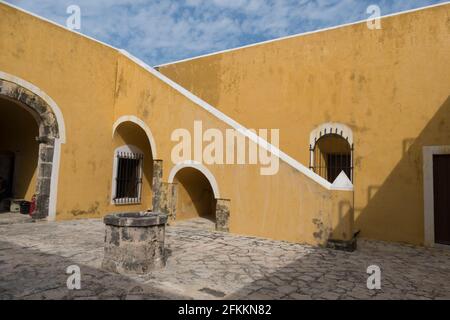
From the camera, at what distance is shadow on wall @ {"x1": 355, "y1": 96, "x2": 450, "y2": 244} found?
7568mm

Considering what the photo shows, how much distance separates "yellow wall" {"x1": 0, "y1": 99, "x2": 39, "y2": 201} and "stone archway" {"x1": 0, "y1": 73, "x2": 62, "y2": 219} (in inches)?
78.6

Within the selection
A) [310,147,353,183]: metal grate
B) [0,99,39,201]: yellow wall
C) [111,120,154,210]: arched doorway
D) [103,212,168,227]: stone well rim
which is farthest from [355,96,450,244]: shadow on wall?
[0,99,39,201]: yellow wall

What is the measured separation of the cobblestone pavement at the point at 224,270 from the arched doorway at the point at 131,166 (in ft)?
11.9

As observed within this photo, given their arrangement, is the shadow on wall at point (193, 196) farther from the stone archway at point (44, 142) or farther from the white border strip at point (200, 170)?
the stone archway at point (44, 142)

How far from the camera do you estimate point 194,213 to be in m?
10.5

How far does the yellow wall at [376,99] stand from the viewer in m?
7.70

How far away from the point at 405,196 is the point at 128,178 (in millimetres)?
8668

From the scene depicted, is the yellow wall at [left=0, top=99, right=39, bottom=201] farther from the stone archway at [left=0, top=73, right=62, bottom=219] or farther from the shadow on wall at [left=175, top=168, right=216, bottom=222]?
the shadow on wall at [left=175, top=168, right=216, bottom=222]

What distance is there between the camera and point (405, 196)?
7.81 metres

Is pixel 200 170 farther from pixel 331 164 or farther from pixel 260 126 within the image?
pixel 331 164

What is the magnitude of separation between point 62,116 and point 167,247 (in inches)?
220
